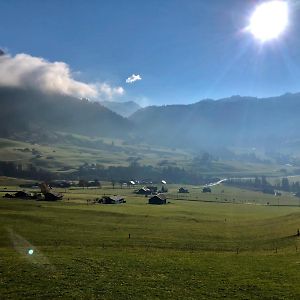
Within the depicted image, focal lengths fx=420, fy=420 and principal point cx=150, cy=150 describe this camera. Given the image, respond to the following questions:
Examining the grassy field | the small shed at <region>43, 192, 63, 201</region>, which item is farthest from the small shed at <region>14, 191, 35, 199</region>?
the grassy field

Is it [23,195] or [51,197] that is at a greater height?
[23,195]

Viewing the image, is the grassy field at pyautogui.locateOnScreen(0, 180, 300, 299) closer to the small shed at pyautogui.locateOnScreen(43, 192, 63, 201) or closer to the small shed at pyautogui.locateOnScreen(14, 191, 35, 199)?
the small shed at pyautogui.locateOnScreen(43, 192, 63, 201)

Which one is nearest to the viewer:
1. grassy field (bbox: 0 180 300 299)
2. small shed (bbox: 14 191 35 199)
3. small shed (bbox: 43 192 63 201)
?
grassy field (bbox: 0 180 300 299)

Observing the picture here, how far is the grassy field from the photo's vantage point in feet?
119

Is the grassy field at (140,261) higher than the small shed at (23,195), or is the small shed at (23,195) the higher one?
the small shed at (23,195)

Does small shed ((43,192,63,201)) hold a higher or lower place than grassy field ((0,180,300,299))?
higher

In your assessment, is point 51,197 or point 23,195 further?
point 23,195

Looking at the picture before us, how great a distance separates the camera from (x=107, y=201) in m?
145

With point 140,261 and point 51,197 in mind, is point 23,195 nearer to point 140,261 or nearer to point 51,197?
point 51,197

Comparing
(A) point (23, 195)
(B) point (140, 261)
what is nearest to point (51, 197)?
(A) point (23, 195)

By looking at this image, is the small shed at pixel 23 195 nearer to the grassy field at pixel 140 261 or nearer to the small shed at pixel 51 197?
the small shed at pixel 51 197

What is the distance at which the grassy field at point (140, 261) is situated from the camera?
3619 cm

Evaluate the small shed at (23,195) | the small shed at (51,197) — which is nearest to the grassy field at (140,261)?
the small shed at (51,197)

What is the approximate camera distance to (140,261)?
156 feet
